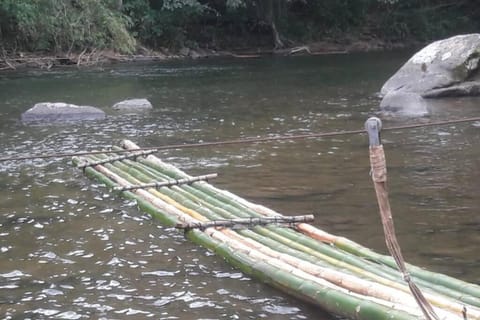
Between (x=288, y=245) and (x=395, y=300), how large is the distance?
57.7 inches

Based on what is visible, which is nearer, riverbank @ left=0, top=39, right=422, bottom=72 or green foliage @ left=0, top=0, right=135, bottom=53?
green foliage @ left=0, top=0, right=135, bottom=53

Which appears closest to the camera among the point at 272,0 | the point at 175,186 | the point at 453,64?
the point at 175,186

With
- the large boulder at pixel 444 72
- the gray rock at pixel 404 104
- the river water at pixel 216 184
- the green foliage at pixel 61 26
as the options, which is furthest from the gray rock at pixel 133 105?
the green foliage at pixel 61 26

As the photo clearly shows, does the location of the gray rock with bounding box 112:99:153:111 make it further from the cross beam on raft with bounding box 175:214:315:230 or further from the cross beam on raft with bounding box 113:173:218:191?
the cross beam on raft with bounding box 175:214:315:230

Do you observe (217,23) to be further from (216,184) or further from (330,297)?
(330,297)

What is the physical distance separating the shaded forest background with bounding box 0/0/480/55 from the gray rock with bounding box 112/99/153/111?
30.8 feet

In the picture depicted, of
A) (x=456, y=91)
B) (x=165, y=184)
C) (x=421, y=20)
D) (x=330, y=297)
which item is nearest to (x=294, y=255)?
(x=330, y=297)

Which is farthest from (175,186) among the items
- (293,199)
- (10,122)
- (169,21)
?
(169,21)

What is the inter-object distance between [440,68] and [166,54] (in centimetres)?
1467

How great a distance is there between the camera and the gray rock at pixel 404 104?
13.2m

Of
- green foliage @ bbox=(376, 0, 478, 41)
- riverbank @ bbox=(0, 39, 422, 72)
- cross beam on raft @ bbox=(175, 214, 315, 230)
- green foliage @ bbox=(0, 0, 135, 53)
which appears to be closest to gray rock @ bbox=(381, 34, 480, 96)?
cross beam on raft @ bbox=(175, 214, 315, 230)

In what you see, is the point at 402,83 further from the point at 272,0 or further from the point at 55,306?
the point at 272,0

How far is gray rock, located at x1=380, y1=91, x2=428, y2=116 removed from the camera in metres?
13.2

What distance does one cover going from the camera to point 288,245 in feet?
18.9
